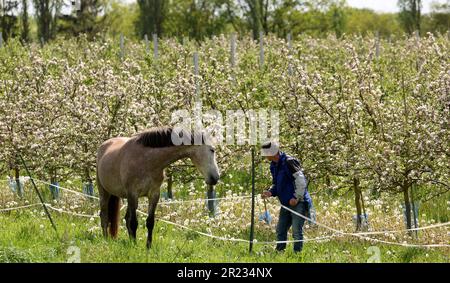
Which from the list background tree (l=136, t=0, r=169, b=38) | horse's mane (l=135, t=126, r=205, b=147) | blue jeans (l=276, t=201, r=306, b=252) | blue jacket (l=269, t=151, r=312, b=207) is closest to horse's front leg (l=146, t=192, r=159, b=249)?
horse's mane (l=135, t=126, r=205, b=147)

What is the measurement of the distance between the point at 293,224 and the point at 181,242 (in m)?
1.66

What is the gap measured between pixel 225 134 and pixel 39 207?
393 cm

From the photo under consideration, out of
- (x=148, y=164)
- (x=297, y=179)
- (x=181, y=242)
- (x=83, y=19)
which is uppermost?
(x=83, y=19)

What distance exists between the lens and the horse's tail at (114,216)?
40.6ft

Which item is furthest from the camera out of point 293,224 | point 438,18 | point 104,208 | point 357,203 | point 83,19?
Result: point 438,18

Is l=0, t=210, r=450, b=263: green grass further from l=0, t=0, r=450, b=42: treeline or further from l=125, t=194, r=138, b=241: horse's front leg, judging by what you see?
l=0, t=0, r=450, b=42: treeline

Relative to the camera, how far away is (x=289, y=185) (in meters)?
11.3

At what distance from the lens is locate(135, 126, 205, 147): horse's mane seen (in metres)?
11.0

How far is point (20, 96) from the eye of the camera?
58.7ft

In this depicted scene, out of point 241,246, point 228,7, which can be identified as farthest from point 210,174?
point 228,7

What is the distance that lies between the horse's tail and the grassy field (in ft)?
0.65

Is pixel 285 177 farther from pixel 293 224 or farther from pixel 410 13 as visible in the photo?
pixel 410 13

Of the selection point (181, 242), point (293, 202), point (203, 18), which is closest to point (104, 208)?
point (181, 242)

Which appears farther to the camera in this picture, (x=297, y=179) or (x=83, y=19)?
(x=83, y=19)
